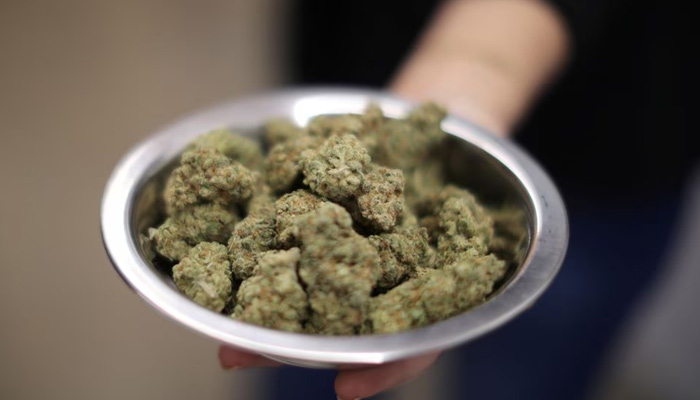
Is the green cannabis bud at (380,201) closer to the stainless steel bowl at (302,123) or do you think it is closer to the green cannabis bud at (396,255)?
the green cannabis bud at (396,255)

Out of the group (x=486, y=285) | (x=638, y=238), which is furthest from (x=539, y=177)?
(x=638, y=238)

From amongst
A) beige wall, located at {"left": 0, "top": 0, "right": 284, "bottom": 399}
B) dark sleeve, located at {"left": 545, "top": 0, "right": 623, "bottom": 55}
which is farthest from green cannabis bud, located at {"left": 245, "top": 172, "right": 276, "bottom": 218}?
beige wall, located at {"left": 0, "top": 0, "right": 284, "bottom": 399}

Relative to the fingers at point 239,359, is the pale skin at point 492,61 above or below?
above

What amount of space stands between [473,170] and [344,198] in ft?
1.04

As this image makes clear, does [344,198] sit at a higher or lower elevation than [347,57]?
lower

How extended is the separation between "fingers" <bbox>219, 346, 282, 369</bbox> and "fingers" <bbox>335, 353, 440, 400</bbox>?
4.1 inches

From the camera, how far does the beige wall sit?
206cm

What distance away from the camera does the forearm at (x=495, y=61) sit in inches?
52.4

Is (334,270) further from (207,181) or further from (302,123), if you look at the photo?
(302,123)

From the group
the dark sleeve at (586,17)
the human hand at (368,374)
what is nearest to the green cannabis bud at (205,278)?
the human hand at (368,374)

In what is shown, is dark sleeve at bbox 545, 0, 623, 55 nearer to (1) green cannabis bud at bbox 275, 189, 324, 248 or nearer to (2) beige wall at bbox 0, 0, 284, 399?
(1) green cannabis bud at bbox 275, 189, 324, 248

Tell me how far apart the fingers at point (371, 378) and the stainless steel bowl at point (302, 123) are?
0.29ft

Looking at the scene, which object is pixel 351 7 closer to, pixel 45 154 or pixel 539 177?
pixel 539 177

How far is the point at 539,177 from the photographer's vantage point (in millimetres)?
963
